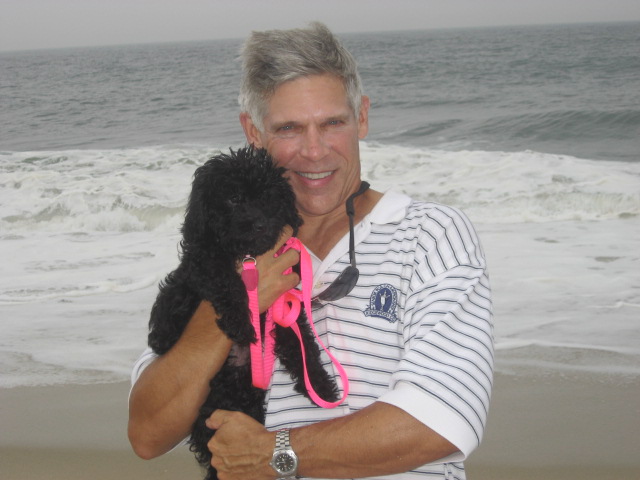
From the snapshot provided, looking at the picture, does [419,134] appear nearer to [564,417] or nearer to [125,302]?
[125,302]

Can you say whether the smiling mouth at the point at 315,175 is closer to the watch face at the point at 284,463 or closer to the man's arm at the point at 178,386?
the man's arm at the point at 178,386

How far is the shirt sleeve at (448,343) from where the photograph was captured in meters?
1.69

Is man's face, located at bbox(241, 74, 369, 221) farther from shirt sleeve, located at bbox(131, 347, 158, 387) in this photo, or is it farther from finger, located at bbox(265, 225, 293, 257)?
shirt sleeve, located at bbox(131, 347, 158, 387)

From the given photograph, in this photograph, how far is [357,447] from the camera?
5.60 feet

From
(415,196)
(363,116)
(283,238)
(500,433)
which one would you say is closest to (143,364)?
(283,238)

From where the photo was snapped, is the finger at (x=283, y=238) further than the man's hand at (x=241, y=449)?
Yes

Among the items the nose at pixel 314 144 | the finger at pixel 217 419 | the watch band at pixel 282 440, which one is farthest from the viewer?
the nose at pixel 314 144

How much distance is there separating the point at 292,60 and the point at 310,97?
0.43ft

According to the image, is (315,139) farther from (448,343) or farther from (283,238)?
(448,343)

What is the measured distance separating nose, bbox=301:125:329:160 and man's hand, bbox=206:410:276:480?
0.90 metres

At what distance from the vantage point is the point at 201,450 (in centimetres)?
217

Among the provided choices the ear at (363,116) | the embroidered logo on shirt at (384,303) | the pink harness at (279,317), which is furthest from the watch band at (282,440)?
the ear at (363,116)

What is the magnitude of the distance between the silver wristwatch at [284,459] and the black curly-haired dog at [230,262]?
0.32 metres

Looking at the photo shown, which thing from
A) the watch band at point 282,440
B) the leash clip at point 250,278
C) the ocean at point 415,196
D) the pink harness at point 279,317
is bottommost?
the ocean at point 415,196
